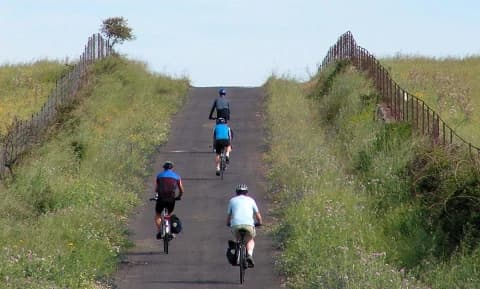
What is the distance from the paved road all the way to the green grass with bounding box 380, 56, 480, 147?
610 centimetres

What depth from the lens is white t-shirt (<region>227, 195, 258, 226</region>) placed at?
19.9 metres

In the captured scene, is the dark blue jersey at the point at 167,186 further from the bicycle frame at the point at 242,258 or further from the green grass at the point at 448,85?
the green grass at the point at 448,85

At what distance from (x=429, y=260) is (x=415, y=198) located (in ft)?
11.2

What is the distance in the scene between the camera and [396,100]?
3466 cm

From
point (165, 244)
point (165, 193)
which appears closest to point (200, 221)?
point (165, 193)

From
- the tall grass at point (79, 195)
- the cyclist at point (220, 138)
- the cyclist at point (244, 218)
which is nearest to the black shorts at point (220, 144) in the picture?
the cyclist at point (220, 138)

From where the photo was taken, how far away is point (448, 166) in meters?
22.8

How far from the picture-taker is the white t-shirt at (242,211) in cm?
1988

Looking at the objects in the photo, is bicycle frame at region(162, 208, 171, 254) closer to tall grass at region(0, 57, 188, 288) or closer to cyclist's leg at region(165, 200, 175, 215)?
cyclist's leg at region(165, 200, 175, 215)

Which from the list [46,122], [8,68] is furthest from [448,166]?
[8,68]

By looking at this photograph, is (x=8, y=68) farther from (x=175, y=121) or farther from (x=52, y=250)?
(x=52, y=250)

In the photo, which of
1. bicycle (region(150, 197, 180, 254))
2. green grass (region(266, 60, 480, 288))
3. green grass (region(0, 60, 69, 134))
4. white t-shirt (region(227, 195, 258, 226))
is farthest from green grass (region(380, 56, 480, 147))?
green grass (region(0, 60, 69, 134))

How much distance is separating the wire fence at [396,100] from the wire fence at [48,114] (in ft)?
32.4

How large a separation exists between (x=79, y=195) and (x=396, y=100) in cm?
1244
